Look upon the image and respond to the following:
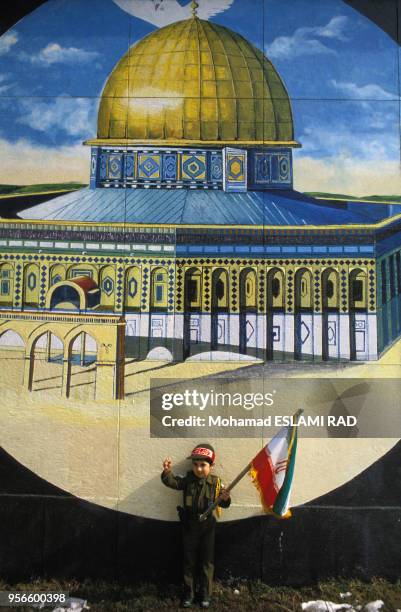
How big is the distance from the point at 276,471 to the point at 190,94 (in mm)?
3696

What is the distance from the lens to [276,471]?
5887 millimetres

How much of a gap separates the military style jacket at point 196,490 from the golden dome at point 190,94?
127 inches

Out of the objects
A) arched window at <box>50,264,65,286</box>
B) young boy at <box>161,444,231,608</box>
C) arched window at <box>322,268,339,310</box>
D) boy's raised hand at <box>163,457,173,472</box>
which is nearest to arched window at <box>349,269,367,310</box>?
arched window at <box>322,268,339,310</box>

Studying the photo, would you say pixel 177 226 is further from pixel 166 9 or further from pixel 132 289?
pixel 166 9

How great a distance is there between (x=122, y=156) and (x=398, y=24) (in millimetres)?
2971

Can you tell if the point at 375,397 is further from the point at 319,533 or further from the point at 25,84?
the point at 25,84

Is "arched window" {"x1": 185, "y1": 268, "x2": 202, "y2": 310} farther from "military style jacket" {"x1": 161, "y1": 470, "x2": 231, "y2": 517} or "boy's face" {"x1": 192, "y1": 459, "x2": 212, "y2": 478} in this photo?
"military style jacket" {"x1": 161, "y1": 470, "x2": 231, "y2": 517}

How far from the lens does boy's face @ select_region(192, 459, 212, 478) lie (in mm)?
5953

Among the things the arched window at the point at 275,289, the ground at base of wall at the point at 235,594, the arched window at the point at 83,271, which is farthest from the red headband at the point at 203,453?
the arched window at the point at 83,271

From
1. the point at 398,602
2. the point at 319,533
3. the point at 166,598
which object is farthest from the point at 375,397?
the point at 166,598

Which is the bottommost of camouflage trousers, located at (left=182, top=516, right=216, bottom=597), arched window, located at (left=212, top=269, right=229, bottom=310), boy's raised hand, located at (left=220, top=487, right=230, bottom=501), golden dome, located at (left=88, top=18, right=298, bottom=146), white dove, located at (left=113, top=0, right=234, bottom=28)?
camouflage trousers, located at (left=182, top=516, right=216, bottom=597)

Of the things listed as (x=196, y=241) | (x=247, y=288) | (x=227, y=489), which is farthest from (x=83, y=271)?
(x=227, y=489)

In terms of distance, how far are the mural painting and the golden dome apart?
2 cm

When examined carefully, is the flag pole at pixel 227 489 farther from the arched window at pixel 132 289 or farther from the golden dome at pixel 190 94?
the golden dome at pixel 190 94
